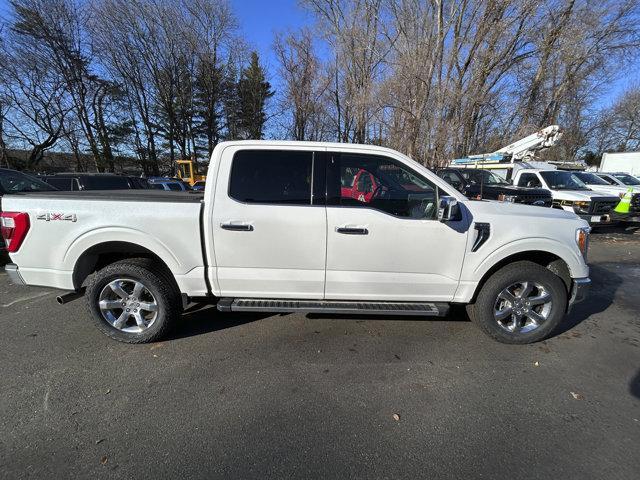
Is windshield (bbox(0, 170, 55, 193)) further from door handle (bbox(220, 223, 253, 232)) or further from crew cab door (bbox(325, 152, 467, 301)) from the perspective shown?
crew cab door (bbox(325, 152, 467, 301))

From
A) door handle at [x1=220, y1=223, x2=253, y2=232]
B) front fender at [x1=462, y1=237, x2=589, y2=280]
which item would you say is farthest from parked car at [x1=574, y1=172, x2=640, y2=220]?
door handle at [x1=220, y1=223, x2=253, y2=232]

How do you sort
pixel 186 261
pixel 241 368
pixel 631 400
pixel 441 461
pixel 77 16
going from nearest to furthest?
pixel 441 461, pixel 631 400, pixel 241 368, pixel 186 261, pixel 77 16

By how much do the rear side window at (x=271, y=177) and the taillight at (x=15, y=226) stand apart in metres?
1.96

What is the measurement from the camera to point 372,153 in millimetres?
3150

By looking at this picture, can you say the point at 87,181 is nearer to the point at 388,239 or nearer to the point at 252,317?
the point at 252,317

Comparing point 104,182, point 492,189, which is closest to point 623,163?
point 492,189

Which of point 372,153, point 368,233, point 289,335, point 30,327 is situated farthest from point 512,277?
point 30,327

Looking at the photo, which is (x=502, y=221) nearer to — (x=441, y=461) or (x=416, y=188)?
(x=416, y=188)

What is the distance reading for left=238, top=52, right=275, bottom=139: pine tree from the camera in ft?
118

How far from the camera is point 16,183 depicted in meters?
5.88

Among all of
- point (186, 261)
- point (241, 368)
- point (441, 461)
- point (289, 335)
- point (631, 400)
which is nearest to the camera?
point (441, 461)

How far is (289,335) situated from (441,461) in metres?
1.85

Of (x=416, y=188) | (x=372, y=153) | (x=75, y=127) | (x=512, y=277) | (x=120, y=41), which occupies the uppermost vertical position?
(x=120, y=41)

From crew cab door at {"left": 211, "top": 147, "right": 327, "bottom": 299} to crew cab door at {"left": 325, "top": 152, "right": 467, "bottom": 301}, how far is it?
6.0 inches
